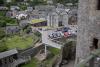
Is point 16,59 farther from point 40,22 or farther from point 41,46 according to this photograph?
A: point 40,22

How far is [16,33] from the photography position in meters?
47.5

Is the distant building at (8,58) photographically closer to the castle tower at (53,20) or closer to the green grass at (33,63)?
the green grass at (33,63)

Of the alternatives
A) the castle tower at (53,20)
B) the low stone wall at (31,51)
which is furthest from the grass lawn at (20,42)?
the castle tower at (53,20)

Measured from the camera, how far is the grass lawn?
37.9m

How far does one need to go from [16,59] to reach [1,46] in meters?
5.43

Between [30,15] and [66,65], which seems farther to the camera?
[30,15]

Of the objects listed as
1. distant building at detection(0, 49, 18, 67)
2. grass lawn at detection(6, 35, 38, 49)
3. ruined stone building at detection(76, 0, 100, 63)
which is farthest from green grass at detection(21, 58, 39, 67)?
ruined stone building at detection(76, 0, 100, 63)

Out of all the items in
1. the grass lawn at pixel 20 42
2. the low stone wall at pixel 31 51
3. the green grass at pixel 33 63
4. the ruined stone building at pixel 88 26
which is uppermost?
the ruined stone building at pixel 88 26

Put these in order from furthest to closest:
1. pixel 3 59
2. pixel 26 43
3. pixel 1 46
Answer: pixel 26 43 → pixel 1 46 → pixel 3 59

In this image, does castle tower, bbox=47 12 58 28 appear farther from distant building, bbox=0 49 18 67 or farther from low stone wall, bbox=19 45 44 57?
distant building, bbox=0 49 18 67

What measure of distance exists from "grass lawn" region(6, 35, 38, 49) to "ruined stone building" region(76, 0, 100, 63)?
27.0 meters

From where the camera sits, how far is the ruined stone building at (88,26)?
9.70 metres

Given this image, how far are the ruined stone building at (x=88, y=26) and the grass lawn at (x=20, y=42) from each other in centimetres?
2703

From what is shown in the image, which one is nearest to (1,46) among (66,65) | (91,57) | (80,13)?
(66,65)
